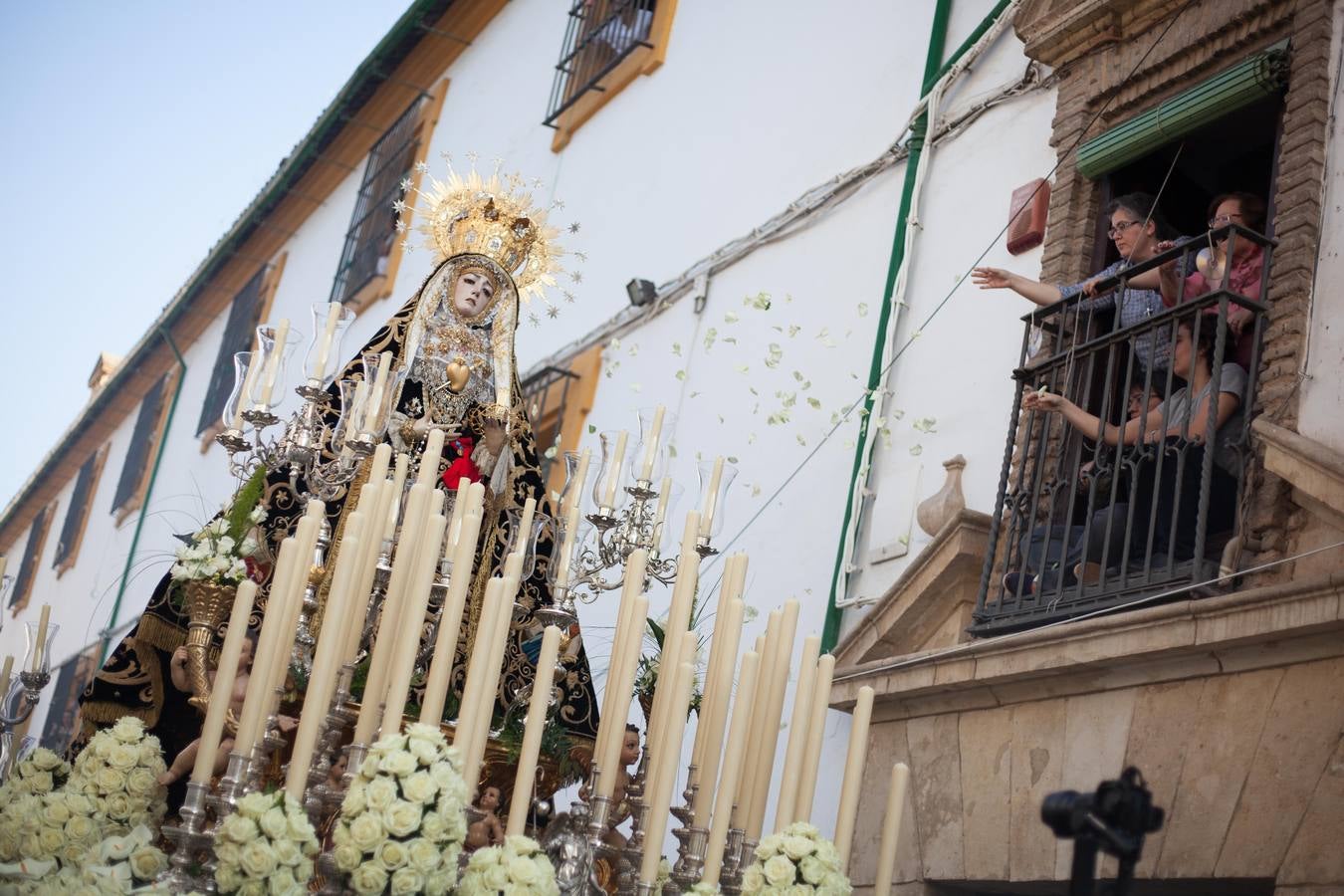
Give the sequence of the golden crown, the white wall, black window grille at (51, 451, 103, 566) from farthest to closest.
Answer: black window grille at (51, 451, 103, 566)
the white wall
the golden crown

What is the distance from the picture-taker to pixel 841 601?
16.3 feet

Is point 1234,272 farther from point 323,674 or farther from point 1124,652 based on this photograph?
point 323,674

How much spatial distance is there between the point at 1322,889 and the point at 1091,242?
215 cm

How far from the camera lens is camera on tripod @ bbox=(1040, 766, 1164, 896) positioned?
1.81m

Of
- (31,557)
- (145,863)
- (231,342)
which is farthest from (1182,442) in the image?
(31,557)

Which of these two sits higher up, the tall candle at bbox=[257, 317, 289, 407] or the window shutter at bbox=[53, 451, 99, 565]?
the window shutter at bbox=[53, 451, 99, 565]

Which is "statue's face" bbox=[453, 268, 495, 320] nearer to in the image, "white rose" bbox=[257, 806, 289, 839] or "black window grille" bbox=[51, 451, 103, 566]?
"white rose" bbox=[257, 806, 289, 839]

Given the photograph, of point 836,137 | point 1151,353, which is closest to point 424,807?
point 1151,353

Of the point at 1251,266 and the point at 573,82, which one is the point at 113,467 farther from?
the point at 1251,266

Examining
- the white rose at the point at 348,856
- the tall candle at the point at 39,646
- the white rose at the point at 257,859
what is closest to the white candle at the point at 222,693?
the white rose at the point at 257,859

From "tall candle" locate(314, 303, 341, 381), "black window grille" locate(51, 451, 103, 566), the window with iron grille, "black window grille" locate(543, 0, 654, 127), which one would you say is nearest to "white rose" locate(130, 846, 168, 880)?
"tall candle" locate(314, 303, 341, 381)

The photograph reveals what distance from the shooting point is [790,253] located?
6277 mm

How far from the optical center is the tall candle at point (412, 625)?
256 centimetres

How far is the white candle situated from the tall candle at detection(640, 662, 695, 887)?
2.30ft
